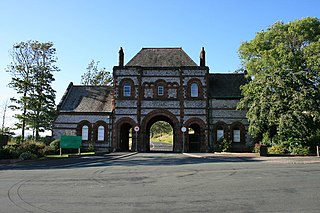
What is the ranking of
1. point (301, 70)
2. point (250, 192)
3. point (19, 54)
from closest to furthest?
point (250, 192) → point (301, 70) → point (19, 54)

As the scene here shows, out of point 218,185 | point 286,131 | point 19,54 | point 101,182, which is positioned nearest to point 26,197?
point 101,182

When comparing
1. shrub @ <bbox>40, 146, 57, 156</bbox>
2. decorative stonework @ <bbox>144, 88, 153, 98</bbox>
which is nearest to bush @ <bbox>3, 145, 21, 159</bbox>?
shrub @ <bbox>40, 146, 57, 156</bbox>

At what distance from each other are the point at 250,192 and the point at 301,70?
2319 centimetres

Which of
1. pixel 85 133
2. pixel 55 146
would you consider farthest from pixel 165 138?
pixel 55 146

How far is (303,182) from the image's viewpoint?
11.9m

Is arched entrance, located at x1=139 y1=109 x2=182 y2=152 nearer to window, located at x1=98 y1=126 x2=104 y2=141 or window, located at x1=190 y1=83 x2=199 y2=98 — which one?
window, located at x1=190 y1=83 x2=199 y2=98

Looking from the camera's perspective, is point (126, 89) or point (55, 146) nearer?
point (55, 146)

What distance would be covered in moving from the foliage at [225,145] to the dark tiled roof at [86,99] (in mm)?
13427

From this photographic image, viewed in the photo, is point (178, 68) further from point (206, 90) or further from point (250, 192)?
point (250, 192)

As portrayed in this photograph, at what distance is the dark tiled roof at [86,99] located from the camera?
37156mm

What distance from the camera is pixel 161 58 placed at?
1499 inches

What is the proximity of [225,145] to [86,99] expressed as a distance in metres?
17.8

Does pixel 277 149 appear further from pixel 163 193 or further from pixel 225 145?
pixel 163 193

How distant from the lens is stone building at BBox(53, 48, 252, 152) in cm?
3547
